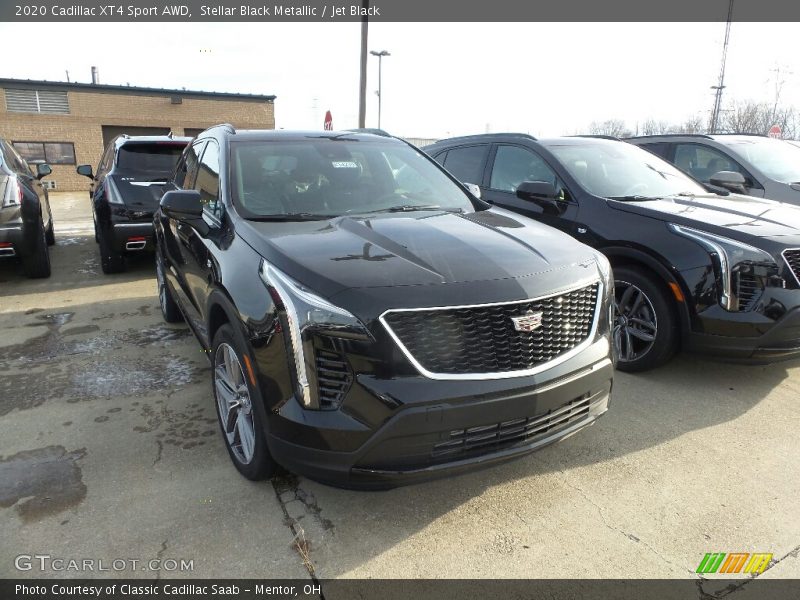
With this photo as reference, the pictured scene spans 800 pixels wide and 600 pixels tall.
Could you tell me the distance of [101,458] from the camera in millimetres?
2967

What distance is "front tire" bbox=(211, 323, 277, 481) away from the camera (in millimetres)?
2490

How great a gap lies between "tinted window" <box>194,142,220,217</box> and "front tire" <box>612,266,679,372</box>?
2.71 metres

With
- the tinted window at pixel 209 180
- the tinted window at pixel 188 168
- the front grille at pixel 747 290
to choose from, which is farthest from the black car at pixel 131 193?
the front grille at pixel 747 290

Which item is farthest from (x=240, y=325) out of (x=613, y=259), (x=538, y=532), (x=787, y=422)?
(x=787, y=422)

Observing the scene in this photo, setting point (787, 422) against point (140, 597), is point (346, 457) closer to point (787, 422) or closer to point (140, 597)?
point (140, 597)

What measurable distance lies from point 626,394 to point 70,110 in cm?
2748

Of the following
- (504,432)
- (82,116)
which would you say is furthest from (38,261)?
(82,116)

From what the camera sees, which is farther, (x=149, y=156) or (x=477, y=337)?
(x=149, y=156)

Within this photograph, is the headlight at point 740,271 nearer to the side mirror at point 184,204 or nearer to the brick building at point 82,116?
the side mirror at point 184,204

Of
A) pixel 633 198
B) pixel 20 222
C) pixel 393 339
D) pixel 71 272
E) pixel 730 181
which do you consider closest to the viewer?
pixel 393 339

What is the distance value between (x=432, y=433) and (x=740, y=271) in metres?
2.65

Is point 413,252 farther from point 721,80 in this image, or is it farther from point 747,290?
point 721,80

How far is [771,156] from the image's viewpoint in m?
6.96

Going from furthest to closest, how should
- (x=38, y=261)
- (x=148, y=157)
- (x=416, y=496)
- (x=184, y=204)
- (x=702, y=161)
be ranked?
(x=148, y=157), (x=702, y=161), (x=38, y=261), (x=184, y=204), (x=416, y=496)
